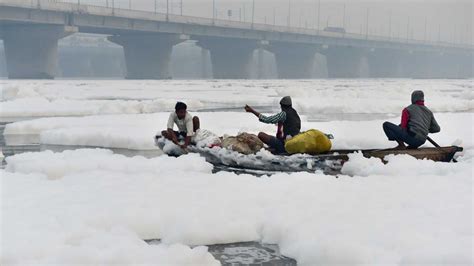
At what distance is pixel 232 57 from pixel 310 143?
282 ft

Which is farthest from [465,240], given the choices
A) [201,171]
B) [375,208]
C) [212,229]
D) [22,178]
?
→ [22,178]

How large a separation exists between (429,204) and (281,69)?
103 metres

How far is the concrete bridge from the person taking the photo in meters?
67.1

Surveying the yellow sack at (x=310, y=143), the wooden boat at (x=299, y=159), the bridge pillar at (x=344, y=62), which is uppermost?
the bridge pillar at (x=344, y=62)

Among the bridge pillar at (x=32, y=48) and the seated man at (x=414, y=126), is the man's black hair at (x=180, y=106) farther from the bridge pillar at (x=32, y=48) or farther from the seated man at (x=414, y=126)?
the bridge pillar at (x=32, y=48)

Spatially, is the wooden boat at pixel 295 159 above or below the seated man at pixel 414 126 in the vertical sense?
below

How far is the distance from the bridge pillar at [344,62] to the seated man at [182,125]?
10907 cm

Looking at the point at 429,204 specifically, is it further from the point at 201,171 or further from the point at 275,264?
the point at 201,171

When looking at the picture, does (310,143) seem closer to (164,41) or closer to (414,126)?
(414,126)

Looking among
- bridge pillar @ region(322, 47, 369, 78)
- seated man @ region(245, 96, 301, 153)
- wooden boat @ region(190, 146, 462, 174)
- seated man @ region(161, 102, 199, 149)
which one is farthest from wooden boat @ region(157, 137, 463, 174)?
bridge pillar @ region(322, 47, 369, 78)

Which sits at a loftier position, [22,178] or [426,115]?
[426,115]

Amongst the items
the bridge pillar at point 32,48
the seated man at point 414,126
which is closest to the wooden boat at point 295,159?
the seated man at point 414,126

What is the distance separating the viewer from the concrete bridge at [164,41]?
220ft

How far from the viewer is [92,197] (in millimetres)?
8117
